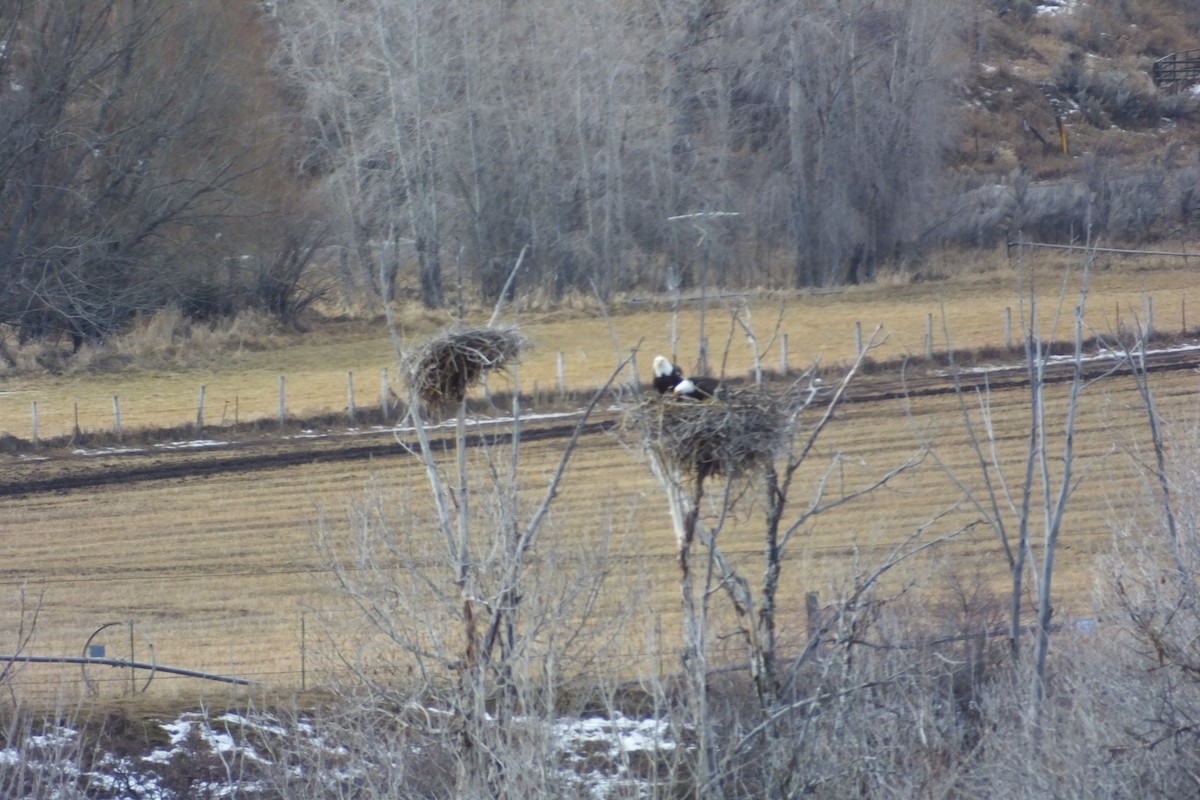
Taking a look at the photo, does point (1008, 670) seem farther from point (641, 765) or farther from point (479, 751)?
point (479, 751)

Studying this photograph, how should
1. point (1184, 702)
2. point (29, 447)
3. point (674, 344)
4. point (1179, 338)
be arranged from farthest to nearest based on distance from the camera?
point (1179, 338) < point (29, 447) < point (1184, 702) < point (674, 344)

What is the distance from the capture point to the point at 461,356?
29.9 feet

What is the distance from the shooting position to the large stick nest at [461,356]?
9.02 meters

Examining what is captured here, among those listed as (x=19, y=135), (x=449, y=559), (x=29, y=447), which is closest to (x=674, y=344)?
(x=449, y=559)

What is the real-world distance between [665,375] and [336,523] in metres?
12.7

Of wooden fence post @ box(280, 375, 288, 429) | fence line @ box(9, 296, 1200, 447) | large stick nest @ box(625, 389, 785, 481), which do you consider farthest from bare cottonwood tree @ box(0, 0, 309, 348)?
fence line @ box(9, 296, 1200, 447)

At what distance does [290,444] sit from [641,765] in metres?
14.3

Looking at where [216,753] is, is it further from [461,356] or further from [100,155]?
[100,155]

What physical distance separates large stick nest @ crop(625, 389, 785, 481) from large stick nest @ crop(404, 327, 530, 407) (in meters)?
1.52

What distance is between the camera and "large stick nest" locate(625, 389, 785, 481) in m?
7.62

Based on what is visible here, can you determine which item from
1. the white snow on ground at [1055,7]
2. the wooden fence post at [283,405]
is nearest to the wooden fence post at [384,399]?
the wooden fence post at [283,405]

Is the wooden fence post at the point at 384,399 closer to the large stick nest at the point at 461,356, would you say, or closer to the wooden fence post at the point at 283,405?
the wooden fence post at the point at 283,405

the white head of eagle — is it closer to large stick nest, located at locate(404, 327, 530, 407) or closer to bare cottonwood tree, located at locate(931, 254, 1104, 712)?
large stick nest, located at locate(404, 327, 530, 407)

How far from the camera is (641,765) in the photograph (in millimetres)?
13438
